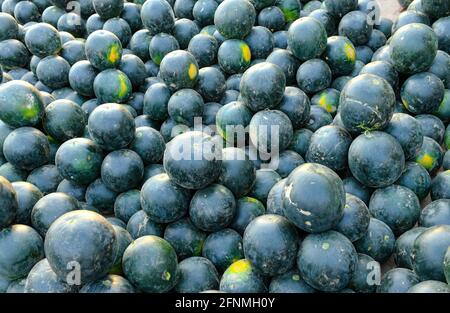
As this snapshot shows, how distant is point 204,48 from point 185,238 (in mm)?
2745

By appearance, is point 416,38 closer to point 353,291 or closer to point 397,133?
point 397,133

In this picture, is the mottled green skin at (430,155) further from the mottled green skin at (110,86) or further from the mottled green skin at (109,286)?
the mottled green skin at (110,86)

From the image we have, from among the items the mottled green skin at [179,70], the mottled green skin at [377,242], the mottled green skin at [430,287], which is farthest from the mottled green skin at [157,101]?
the mottled green skin at [430,287]

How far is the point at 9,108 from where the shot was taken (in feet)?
12.6

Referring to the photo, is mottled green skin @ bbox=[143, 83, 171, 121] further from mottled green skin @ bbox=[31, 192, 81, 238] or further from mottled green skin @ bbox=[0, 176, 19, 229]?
mottled green skin @ bbox=[0, 176, 19, 229]

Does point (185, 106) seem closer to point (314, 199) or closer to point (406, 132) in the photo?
point (406, 132)

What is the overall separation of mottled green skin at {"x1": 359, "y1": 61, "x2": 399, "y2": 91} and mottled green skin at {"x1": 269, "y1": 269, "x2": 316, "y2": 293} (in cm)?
227

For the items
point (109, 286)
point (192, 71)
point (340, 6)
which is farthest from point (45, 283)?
point (340, 6)

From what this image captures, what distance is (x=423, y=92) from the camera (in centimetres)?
410

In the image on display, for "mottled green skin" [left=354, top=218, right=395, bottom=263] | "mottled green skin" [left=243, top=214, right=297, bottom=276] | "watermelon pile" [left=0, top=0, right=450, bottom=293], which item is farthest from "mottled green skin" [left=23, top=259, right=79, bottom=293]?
"mottled green skin" [left=354, top=218, right=395, bottom=263]

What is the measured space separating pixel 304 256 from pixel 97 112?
2.20 metres

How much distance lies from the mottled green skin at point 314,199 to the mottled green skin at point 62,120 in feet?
7.72

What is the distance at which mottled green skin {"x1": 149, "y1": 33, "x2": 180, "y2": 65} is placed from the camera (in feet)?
17.6

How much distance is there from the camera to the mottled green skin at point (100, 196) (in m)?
3.96
